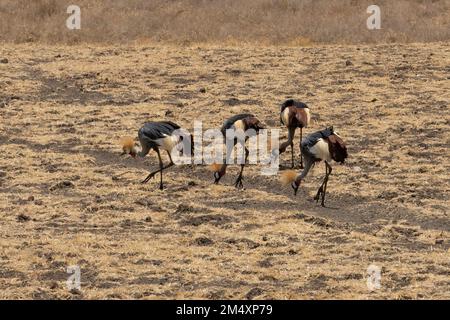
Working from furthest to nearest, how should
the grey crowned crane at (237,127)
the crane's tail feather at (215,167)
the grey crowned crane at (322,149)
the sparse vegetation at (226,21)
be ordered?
the sparse vegetation at (226,21) → the crane's tail feather at (215,167) → the grey crowned crane at (237,127) → the grey crowned crane at (322,149)

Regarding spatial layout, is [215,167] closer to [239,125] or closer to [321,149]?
[239,125]

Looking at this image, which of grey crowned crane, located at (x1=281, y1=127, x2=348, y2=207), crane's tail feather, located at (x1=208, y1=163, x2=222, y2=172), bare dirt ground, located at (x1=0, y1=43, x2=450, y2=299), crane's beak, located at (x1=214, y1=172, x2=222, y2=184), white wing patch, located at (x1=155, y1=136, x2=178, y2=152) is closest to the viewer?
bare dirt ground, located at (x1=0, y1=43, x2=450, y2=299)

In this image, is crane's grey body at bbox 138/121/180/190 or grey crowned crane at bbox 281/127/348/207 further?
crane's grey body at bbox 138/121/180/190

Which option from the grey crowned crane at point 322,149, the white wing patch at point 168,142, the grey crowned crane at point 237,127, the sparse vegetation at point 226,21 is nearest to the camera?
the grey crowned crane at point 322,149

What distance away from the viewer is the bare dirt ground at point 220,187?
1173 cm

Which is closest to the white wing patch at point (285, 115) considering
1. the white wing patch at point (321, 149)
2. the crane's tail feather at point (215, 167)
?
the crane's tail feather at point (215, 167)

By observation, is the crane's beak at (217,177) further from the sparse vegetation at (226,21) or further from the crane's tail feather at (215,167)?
the sparse vegetation at (226,21)

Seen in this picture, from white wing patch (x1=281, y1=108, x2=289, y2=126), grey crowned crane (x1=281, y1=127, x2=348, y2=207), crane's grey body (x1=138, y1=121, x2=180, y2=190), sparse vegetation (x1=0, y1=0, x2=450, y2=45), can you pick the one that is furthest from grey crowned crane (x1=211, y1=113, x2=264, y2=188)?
sparse vegetation (x1=0, y1=0, x2=450, y2=45)

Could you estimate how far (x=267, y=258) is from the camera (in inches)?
488

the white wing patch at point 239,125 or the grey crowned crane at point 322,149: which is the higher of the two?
the white wing patch at point 239,125

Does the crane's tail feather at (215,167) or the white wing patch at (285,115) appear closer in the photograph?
the crane's tail feather at (215,167)

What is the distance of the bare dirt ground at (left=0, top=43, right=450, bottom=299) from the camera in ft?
38.5

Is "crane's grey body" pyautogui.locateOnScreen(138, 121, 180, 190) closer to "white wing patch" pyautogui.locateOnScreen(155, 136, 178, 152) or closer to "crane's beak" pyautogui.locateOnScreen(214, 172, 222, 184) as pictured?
"white wing patch" pyautogui.locateOnScreen(155, 136, 178, 152)
